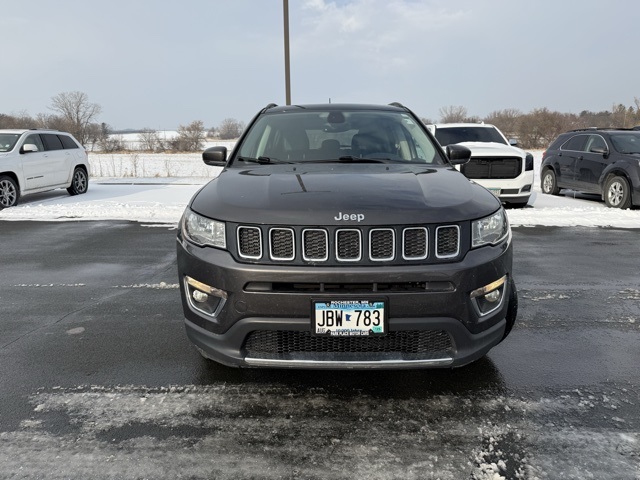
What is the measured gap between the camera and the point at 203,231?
2773 mm

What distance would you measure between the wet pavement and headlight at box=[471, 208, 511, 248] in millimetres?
909

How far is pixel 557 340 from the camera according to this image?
373cm

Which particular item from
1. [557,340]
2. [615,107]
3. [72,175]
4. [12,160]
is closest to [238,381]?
[557,340]

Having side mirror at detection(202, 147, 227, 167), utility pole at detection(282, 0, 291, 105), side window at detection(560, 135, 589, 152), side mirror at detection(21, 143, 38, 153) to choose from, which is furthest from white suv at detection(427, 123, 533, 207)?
side mirror at detection(21, 143, 38, 153)

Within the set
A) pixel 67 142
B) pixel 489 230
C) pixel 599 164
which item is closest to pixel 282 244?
pixel 489 230

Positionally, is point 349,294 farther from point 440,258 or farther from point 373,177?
point 373,177

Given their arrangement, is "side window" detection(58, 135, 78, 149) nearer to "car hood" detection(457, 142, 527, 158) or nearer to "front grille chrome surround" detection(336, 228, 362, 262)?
"car hood" detection(457, 142, 527, 158)

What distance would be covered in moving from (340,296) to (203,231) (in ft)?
2.86

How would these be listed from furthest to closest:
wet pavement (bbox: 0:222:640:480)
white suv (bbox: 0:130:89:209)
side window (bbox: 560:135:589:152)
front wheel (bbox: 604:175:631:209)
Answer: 1. side window (bbox: 560:135:589:152)
2. white suv (bbox: 0:130:89:209)
3. front wheel (bbox: 604:175:631:209)
4. wet pavement (bbox: 0:222:640:480)

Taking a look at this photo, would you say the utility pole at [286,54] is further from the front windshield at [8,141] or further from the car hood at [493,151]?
the front windshield at [8,141]

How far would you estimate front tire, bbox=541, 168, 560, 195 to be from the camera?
510 inches

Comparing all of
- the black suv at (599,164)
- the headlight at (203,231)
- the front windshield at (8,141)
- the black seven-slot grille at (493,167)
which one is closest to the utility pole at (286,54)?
the black seven-slot grille at (493,167)

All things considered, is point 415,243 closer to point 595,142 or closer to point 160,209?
point 160,209

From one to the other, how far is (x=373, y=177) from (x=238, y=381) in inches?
59.9
